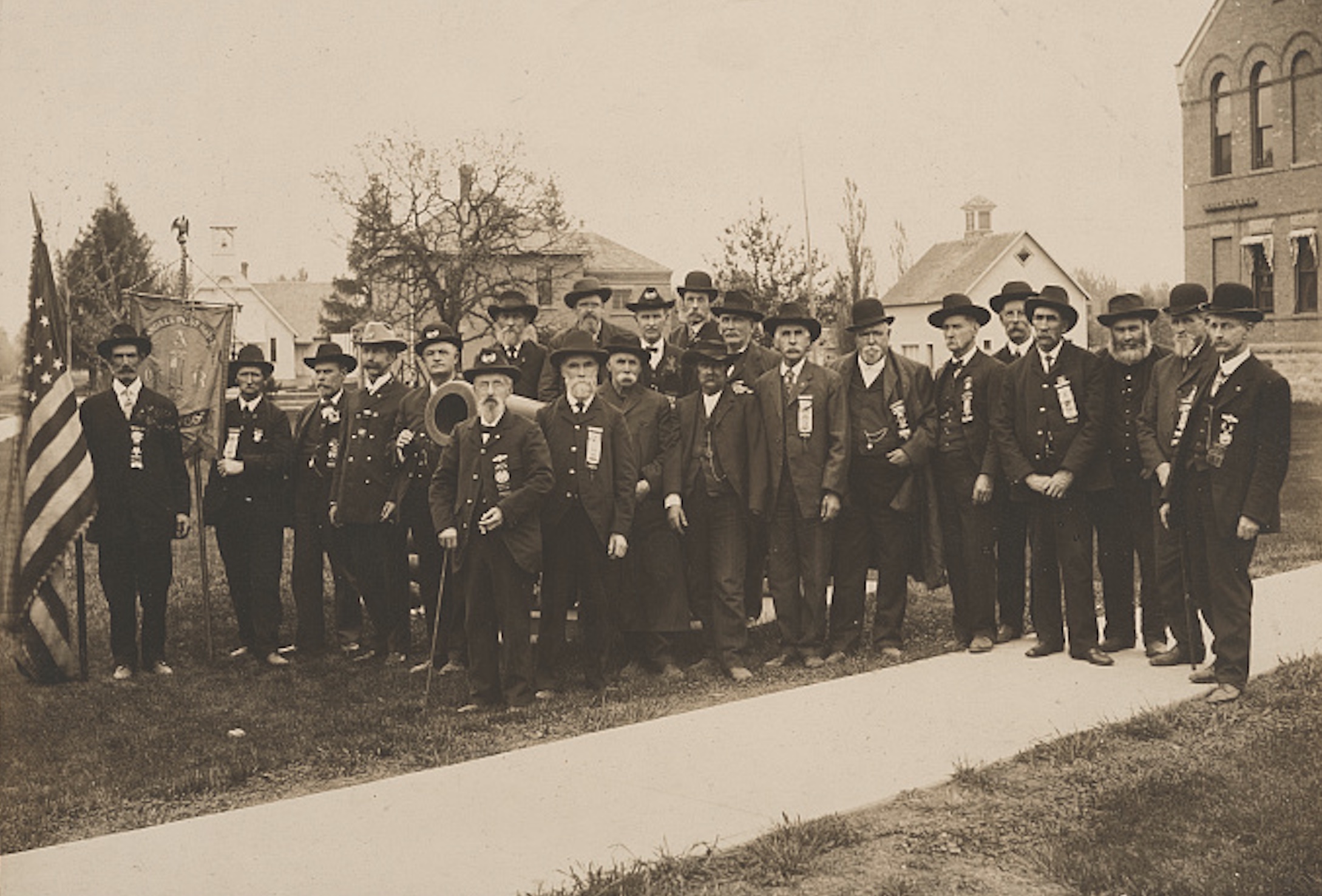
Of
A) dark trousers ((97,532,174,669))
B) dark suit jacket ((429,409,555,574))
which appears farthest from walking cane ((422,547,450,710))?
dark trousers ((97,532,174,669))

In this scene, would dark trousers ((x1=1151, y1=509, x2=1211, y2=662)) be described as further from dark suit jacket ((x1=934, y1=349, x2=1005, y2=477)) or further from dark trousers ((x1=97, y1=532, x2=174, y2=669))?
dark trousers ((x1=97, y1=532, x2=174, y2=669))

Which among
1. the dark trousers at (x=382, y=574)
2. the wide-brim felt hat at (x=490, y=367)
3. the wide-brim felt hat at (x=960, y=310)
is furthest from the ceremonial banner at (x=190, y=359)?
the wide-brim felt hat at (x=960, y=310)

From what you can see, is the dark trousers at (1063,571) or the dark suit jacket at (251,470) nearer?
the dark trousers at (1063,571)

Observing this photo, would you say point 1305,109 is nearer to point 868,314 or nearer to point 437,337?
point 868,314

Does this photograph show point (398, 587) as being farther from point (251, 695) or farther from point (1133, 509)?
point (1133, 509)

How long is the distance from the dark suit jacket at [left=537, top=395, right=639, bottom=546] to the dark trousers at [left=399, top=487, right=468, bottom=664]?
4.14 ft

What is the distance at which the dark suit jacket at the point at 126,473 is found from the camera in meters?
8.87

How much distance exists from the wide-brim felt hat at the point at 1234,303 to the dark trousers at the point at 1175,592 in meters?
1.40

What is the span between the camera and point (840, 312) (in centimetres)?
2562

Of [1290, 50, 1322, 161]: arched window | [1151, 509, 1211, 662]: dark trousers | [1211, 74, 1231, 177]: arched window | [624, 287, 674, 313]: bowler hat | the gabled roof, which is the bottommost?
[1151, 509, 1211, 662]: dark trousers

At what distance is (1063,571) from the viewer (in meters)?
8.57

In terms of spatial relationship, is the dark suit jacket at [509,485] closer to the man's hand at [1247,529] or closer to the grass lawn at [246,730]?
the grass lawn at [246,730]

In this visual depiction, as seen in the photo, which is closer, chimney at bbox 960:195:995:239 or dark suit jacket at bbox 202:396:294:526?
→ dark suit jacket at bbox 202:396:294:526

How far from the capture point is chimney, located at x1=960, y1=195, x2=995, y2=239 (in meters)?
27.0
